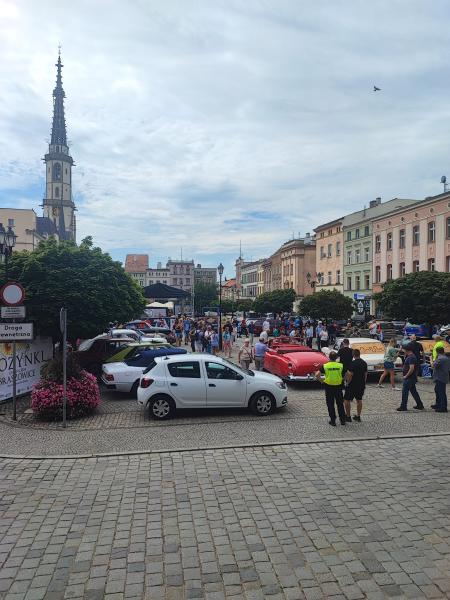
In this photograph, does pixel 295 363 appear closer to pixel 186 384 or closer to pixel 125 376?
pixel 186 384

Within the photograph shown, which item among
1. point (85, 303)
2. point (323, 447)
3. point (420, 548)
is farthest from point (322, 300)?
point (420, 548)

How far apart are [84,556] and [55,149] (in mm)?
136925

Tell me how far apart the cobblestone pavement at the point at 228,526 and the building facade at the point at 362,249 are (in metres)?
47.2

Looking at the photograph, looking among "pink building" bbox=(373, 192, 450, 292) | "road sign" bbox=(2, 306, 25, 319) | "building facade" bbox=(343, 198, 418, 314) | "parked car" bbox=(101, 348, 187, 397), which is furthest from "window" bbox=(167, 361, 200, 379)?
"building facade" bbox=(343, 198, 418, 314)

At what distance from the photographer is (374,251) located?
5478 centimetres

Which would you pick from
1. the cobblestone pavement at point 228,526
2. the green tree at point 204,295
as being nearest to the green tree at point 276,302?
the cobblestone pavement at point 228,526

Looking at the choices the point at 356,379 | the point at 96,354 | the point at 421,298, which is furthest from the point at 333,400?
the point at 421,298

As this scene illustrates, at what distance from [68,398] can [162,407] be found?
6.92ft

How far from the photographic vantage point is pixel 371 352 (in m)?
16.7

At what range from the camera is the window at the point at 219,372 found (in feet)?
36.7

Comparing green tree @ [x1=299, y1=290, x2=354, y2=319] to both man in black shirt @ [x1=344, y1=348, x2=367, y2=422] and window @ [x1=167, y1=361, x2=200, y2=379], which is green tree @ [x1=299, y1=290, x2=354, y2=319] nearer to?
man in black shirt @ [x1=344, y1=348, x2=367, y2=422]

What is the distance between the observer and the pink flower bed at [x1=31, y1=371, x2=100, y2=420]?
10.8 meters

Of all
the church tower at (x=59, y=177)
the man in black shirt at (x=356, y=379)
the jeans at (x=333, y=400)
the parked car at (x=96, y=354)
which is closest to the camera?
the jeans at (x=333, y=400)

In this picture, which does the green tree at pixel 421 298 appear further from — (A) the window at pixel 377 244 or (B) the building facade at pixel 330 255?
(B) the building facade at pixel 330 255
